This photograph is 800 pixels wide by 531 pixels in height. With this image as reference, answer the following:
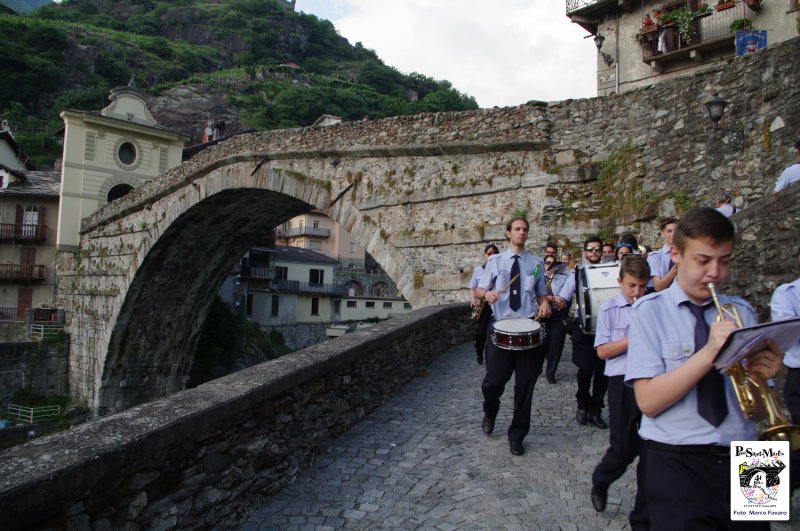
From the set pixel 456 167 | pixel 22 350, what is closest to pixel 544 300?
pixel 456 167

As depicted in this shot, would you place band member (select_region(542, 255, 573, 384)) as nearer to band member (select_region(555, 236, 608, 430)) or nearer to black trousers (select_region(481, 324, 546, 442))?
band member (select_region(555, 236, 608, 430))

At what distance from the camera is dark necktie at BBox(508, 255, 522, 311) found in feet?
13.0

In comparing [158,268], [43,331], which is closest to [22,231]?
[43,331]

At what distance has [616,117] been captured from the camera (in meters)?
8.34

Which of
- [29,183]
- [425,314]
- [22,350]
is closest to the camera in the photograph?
[425,314]

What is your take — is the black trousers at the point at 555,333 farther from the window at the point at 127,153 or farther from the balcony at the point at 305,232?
the balcony at the point at 305,232

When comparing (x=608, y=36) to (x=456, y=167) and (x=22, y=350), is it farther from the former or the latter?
(x=22, y=350)

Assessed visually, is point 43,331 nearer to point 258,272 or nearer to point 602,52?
point 258,272

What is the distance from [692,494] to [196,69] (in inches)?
3054

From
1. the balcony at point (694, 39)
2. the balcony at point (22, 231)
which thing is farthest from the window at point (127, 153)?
the balcony at point (694, 39)

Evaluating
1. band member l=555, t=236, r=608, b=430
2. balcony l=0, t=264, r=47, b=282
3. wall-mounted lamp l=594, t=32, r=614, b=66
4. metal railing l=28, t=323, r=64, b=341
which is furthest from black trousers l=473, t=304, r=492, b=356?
balcony l=0, t=264, r=47, b=282

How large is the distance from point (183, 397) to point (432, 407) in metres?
2.63

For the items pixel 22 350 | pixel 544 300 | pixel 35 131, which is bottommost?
pixel 22 350

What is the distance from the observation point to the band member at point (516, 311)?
3777 millimetres
